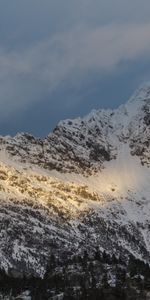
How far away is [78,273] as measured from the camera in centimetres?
18712

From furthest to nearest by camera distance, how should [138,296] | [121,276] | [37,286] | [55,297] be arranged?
[37,286], [121,276], [55,297], [138,296]

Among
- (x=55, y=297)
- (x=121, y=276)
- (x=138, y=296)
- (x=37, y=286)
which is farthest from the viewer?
(x=37, y=286)

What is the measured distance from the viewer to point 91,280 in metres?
181

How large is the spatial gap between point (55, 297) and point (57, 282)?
68.9ft

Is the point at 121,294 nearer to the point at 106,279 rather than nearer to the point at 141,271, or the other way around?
the point at 106,279

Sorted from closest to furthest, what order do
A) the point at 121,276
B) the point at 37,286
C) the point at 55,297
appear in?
1. the point at 55,297
2. the point at 121,276
3. the point at 37,286

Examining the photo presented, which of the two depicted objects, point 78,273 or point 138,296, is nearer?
point 138,296

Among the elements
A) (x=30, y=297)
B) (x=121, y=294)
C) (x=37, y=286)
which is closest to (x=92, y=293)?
(x=121, y=294)

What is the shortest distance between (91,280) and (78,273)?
683 centimetres

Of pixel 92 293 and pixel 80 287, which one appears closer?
pixel 92 293

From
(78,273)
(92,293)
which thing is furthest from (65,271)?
(92,293)

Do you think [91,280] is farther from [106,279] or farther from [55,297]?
[55,297]

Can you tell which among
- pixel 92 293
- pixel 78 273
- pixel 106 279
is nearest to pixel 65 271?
pixel 78 273

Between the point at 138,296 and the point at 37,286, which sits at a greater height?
the point at 37,286
